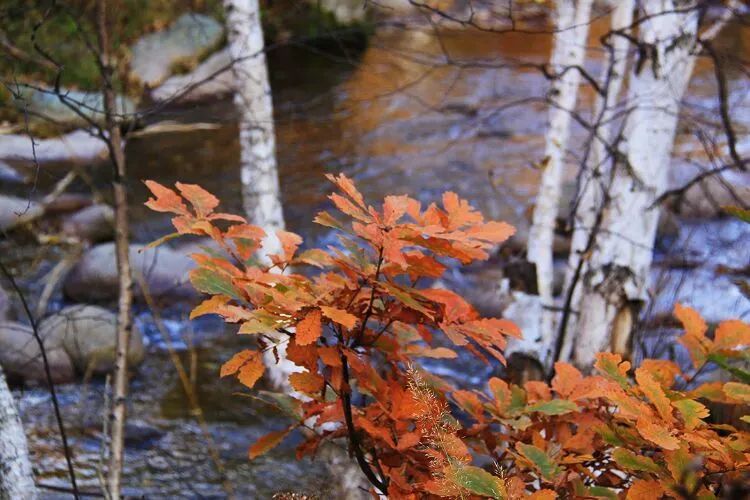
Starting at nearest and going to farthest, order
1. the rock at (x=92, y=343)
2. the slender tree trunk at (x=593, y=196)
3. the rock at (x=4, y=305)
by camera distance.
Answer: the slender tree trunk at (x=593, y=196) → the rock at (x=92, y=343) → the rock at (x=4, y=305)

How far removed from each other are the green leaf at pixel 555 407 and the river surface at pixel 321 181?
2.27 feet

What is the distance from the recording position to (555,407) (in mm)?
1673

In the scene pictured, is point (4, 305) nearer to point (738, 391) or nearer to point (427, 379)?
point (427, 379)

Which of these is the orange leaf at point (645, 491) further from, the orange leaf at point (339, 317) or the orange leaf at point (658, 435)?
the orange leaf at point (339, 317)

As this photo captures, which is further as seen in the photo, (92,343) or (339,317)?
(92,343)

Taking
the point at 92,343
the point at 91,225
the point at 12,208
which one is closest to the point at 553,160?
the point at 92,343

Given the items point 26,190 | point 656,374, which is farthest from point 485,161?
point 656,374

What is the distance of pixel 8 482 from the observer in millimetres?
2141

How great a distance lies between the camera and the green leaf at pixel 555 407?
166 centimetres

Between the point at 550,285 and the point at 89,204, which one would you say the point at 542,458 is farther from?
the point at 89,204

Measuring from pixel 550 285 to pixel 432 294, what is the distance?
2.67 meters

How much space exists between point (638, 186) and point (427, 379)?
2.07 meters

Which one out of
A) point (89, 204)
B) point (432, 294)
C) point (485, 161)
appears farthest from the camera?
point (485, 161)

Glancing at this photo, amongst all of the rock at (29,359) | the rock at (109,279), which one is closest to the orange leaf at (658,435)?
the rock at (29,359)
